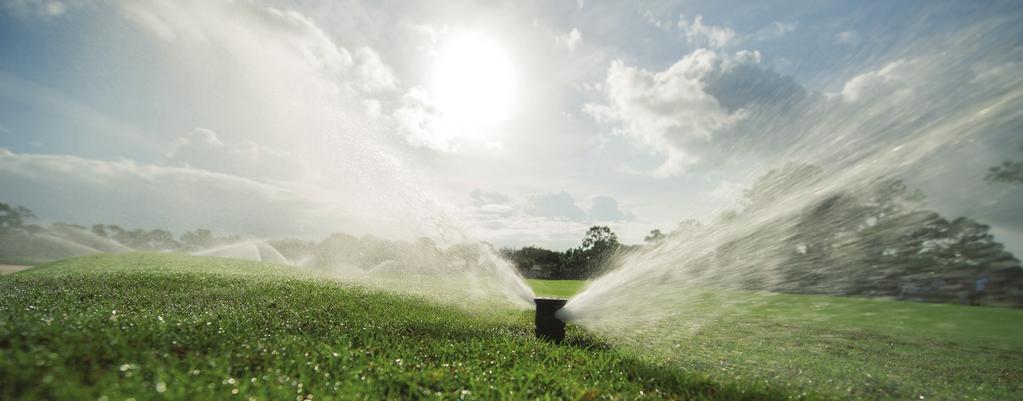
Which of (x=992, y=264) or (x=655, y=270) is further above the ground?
(x=992, y=264)

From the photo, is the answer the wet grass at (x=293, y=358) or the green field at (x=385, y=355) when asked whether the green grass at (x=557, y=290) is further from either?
the wet grass at (x=293, y=358)

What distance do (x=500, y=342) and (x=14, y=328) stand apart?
4196 mm

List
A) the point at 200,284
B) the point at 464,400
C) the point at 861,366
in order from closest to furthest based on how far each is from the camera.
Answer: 1. the point at 464,400
2. the point at 861,366
3. the point at 200,284

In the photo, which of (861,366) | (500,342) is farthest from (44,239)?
(861,366)

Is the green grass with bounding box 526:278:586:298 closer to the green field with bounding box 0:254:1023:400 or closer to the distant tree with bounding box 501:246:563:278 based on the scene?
the green field with bounding box 0:254:1023:400

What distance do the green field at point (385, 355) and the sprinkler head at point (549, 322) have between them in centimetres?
22

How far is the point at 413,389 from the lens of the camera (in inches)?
132

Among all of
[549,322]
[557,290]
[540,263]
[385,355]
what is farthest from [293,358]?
[540,263]

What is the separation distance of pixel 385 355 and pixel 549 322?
2.51m

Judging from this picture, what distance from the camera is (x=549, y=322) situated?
6000 millimetres

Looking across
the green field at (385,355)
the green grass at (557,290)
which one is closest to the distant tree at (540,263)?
the green grass at (557,290)

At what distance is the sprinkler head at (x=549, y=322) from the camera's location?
595 centimetres

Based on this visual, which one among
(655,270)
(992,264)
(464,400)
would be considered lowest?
(464,400)

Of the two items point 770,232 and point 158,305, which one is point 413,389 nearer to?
point 158,305
